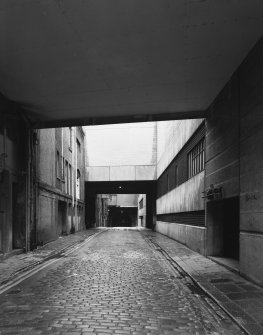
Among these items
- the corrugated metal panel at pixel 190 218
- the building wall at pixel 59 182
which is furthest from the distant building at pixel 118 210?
the corrugated metal panel at pixel 190 218

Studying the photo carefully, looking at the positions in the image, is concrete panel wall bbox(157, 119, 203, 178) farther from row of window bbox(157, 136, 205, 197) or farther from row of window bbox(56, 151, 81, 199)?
row of window bbox(56, 151, 81, 199)

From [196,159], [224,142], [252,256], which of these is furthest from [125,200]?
[252,256]

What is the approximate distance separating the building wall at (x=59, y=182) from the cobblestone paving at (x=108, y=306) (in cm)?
800

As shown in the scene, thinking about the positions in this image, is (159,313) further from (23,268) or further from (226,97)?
(226,97)

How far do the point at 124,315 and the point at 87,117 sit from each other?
9.39 m

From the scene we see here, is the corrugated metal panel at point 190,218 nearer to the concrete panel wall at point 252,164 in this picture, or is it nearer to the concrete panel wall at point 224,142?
the concrete panel wall at point 224,142

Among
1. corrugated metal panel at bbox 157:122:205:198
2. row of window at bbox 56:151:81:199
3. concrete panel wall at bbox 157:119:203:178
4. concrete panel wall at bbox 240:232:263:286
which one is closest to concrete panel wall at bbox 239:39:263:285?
concrete panel wall at bbox 240:232:263:286

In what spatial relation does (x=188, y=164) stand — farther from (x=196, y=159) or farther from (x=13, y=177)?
(x=13, y=177)

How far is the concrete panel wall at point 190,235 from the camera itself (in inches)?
535

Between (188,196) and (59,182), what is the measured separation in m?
8.81

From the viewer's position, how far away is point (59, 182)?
22.5 m

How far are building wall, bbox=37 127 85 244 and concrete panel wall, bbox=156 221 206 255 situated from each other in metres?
6.52

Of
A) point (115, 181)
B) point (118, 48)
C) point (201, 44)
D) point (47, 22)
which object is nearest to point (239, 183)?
point (201, 44)

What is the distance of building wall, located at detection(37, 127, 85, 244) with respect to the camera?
1783cm
